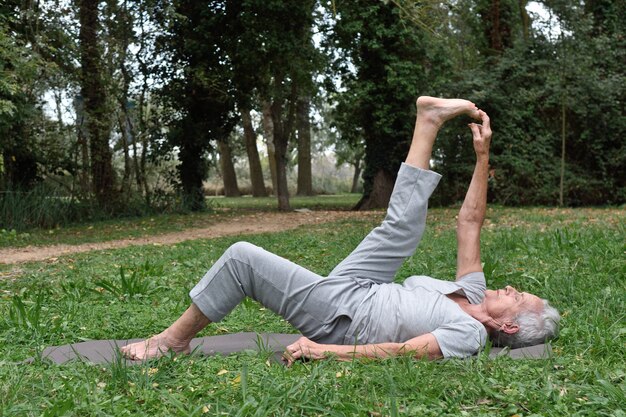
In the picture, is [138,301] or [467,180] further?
[467,180]

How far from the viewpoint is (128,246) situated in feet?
34.8

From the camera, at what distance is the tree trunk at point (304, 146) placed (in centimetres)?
2659

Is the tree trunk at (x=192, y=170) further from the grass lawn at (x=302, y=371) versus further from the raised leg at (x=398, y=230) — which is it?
the raised leg at (x=398, y=230)

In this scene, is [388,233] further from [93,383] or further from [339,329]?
[93,383]

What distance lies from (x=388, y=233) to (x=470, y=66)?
2121cm

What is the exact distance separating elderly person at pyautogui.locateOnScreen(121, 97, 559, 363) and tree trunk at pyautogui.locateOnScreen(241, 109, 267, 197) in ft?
75.7

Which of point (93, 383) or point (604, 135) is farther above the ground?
point (604, 135)

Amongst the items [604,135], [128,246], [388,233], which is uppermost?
[604,135]

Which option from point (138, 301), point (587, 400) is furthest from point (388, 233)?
point (138, 301)

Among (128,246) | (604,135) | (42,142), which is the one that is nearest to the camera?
(128,246)

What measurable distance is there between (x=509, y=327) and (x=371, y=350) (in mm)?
839

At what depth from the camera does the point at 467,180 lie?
59.0 feet

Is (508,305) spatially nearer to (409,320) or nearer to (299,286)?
(409,320)

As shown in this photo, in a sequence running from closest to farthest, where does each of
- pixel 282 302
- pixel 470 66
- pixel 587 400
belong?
1. pixel 587 400
2. pixel 282 302
3. pixel 470 66
